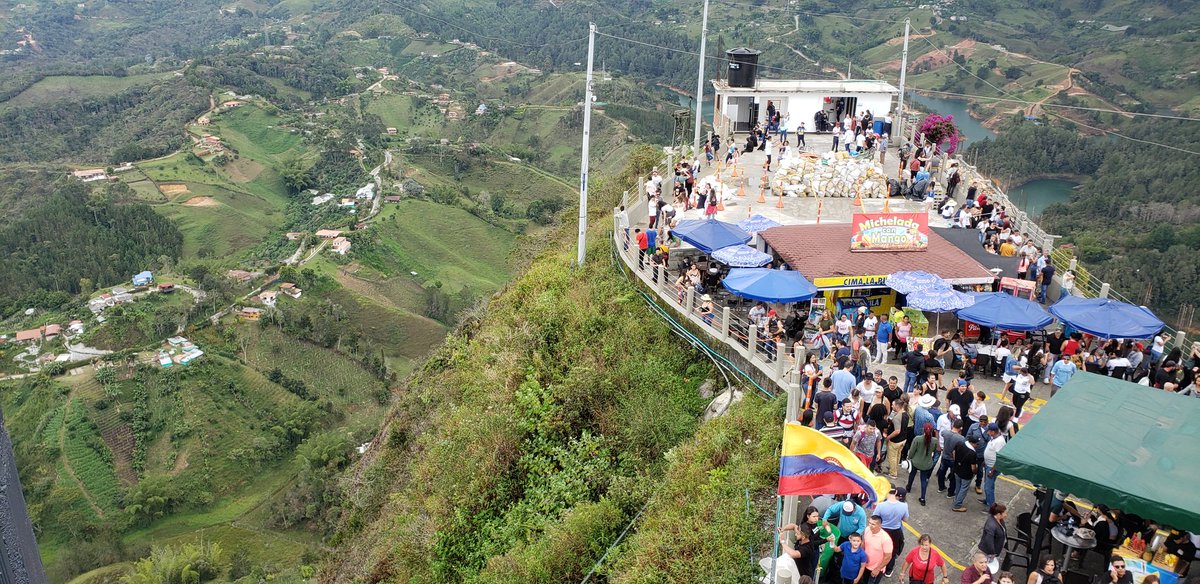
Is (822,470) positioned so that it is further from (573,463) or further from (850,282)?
(850,282)

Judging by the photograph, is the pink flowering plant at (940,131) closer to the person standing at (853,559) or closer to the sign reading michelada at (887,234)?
the sign reading michelada at (887,234)

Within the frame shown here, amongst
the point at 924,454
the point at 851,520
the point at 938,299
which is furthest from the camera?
the point at 938,299

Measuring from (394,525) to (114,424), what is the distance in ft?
116

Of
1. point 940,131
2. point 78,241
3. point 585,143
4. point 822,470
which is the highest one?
point 585,143

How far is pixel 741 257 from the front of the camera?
57.3 ft

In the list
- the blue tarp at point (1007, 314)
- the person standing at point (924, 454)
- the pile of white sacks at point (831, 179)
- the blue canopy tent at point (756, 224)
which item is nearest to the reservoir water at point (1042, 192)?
the pile of white sacks at point (831, 179)

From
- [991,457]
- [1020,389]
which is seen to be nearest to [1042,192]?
[1020,389]

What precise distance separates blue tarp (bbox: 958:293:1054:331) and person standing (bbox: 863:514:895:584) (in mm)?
7050

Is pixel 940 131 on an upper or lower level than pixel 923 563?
upper

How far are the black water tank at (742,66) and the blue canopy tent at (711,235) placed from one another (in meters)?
15.4

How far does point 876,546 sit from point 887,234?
400 inches

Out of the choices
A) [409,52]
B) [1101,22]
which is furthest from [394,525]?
[409,52]

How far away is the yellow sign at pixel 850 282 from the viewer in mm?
16688

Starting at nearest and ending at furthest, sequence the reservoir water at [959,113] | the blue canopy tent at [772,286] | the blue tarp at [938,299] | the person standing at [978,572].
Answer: the person standing at [978,572]
the blue canopy tent at [772,286]
the blue tarp at [938,299]
the reservoir water at [959,113]
